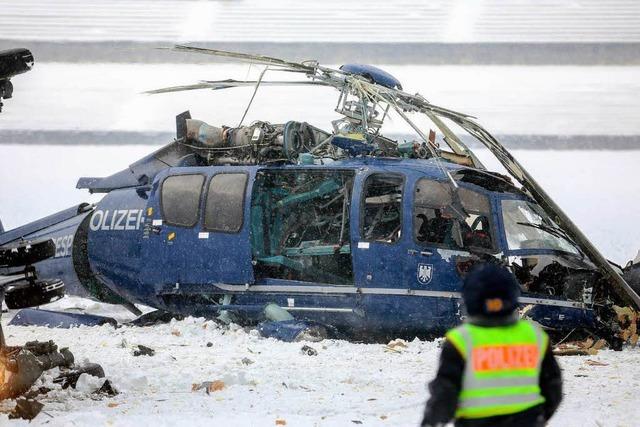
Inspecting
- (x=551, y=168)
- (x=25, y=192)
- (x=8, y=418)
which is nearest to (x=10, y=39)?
(x=25, y=192)

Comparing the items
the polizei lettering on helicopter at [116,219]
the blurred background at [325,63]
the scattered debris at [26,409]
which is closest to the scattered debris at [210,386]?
the scattered debris at [26,409]

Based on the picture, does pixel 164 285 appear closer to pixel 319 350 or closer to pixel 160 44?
pixel 319 350

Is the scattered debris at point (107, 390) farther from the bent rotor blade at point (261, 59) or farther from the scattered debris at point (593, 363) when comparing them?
the bent rotor blade at point (261, 59)

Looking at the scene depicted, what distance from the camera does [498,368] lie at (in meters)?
4.05

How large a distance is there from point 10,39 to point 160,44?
12.9 ft

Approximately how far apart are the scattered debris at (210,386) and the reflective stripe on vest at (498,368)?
11.5 ft

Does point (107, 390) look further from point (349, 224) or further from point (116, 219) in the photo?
point (116, 219)

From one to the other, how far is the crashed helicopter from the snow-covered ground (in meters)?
0.65

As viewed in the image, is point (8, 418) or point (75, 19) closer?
point (8, 418)

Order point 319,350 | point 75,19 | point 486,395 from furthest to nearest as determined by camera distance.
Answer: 1. point 75,19
2. point 319,350
3. point 486,395

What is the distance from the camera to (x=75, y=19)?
26250 mm

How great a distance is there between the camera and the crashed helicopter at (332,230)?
965 cm

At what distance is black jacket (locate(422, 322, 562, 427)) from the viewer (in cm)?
391

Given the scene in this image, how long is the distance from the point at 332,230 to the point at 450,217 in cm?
170
